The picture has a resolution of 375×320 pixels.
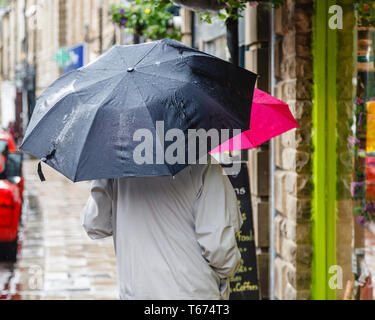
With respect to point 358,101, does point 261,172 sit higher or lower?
lower

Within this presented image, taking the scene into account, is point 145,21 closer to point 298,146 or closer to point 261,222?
point 261,222

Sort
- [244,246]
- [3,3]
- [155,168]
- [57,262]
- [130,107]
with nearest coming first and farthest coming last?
[155,168] < [130,107] < [244,246] < [57,262] < [3,3]

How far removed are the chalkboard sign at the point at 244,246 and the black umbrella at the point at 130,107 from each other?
2241 mm

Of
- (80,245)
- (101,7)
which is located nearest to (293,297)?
(80,245)

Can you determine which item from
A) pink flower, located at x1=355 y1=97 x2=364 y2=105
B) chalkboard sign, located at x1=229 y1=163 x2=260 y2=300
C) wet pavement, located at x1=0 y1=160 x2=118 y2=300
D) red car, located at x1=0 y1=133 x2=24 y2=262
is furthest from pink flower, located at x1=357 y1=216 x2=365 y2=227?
red car, located at x1=0 y1=133 x2=24 y2=262

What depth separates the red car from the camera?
30.2 ft

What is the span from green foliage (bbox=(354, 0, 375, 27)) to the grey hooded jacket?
5.97ft

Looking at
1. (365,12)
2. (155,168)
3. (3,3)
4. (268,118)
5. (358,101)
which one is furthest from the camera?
(3,3)

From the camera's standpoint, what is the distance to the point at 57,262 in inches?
378

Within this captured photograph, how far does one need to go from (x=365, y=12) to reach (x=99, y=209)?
7.59 feet

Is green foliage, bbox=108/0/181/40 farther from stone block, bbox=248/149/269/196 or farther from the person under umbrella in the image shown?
the person under umbrella

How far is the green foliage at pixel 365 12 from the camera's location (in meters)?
4.71

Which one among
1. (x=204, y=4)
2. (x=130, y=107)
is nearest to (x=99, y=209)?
(x=130, y=107)

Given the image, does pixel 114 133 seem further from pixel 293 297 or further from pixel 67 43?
pixel 67 43
